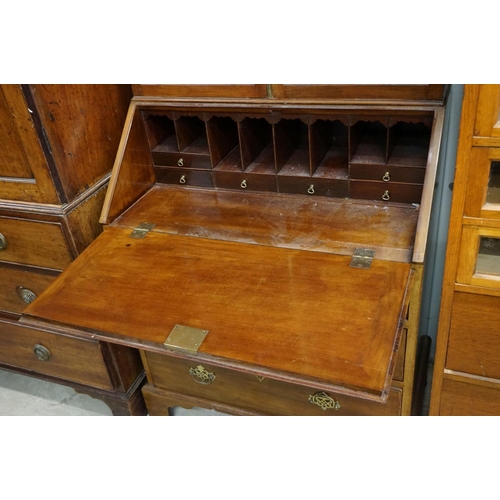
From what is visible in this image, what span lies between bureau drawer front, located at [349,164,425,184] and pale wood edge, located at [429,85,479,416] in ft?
0.84

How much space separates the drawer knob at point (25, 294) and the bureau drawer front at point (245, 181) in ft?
2.71

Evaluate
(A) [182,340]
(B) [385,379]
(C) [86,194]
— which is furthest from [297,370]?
(C) [86,194]

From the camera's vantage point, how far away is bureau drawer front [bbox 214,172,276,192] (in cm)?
178

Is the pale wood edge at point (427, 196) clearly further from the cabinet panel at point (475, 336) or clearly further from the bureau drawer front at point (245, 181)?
the bureau drawer front at point (245, 181)

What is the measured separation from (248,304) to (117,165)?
0.76 m

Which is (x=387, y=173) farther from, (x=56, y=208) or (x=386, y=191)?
(x=56, y=208)

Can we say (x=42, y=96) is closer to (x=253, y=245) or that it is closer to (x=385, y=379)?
(x=253, y=245)

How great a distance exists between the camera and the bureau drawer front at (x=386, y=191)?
1.61 meters

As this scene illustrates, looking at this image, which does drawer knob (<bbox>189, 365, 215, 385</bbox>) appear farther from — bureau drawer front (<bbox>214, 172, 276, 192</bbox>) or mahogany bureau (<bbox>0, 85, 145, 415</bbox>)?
bureau drawer front (<bbox>214, 172, 276, 192</bbox>)

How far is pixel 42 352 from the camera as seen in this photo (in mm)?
2045

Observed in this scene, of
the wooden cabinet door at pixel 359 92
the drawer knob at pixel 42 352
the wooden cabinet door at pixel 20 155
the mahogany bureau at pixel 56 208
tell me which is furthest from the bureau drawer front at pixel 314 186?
the drawer knob at pixel 42 352

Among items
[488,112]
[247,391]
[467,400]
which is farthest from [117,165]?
[467,400]

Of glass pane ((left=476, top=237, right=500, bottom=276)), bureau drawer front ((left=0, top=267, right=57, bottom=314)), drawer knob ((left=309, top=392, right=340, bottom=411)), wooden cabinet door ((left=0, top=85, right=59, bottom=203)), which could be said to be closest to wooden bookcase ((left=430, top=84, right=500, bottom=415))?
glass pane ((left=476, top=237, right=500, bottom=276))

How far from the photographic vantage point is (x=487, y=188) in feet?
4.34
